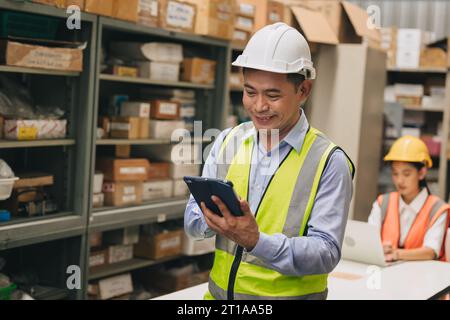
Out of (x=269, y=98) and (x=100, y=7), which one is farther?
(x=100, y=7)

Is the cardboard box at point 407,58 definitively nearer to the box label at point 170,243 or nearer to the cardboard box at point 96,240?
the box label at point 170,243

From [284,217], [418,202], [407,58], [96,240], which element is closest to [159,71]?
[96,240]

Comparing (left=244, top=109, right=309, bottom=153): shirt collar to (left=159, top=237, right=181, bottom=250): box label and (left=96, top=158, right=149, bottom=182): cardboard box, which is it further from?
(left=159, top=237, right=181, bottom=250): box label

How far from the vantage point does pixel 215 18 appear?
380 cm

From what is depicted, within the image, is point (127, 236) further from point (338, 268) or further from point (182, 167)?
point (338, 268)

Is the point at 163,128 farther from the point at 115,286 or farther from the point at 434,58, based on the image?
the point at 434,58

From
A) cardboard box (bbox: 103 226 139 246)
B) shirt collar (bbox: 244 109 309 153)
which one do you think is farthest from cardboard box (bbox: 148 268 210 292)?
shirt collar (bbox: 244 109 309 153)

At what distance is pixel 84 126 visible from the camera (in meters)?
3.12

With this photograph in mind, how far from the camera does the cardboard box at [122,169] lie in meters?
3.52

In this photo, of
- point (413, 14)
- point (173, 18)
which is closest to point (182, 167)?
point (173, 18)

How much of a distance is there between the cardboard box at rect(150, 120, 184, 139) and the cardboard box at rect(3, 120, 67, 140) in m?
0.73

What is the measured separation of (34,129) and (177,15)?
112 centimetres

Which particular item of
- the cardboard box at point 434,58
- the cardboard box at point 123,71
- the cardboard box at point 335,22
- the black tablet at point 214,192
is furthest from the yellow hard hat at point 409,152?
the cardboard box at point 434,58

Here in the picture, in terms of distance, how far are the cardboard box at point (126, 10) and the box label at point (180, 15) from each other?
0.31 m
